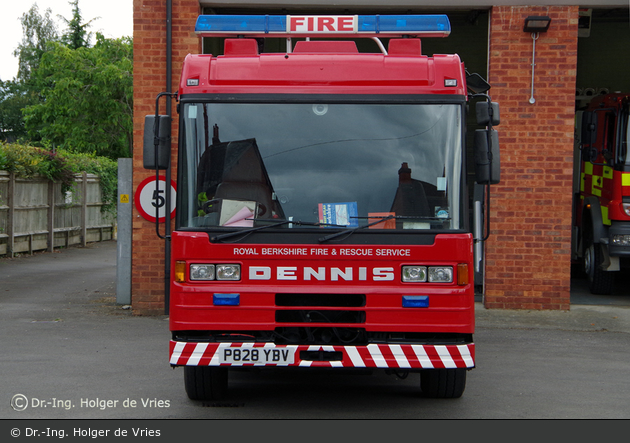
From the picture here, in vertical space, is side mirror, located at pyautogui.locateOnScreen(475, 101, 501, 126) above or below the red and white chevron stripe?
above

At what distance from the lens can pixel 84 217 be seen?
22578 millimetres

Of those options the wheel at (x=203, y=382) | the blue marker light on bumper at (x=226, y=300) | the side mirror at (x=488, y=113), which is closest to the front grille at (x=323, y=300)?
the blue marker light on bumper at (x=226, y=300)

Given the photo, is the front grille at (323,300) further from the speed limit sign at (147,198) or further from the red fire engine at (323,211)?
the speed limit sign at (147,198)

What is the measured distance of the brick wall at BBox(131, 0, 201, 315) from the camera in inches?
393

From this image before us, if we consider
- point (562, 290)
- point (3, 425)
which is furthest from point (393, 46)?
point (562, 290)

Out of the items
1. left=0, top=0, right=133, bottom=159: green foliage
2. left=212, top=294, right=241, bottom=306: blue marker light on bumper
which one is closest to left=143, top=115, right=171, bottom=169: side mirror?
left=212, top=294, right=241, bottom=306: blue marker light on bumper

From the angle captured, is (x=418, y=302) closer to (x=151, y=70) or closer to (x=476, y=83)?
(x=476, y=83)

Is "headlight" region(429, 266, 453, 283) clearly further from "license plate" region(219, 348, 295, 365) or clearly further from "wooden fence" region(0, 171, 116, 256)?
"wooden fence" region(0, 171, 116, 256)

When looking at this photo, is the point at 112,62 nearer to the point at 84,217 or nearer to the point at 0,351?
the point at 84,217

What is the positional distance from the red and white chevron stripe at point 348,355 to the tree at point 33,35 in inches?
2296

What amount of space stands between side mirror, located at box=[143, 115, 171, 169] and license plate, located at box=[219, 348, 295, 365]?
1.49 m

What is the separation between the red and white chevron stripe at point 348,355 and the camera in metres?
5.26

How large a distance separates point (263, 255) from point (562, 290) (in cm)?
630

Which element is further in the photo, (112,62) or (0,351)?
(112,62)
